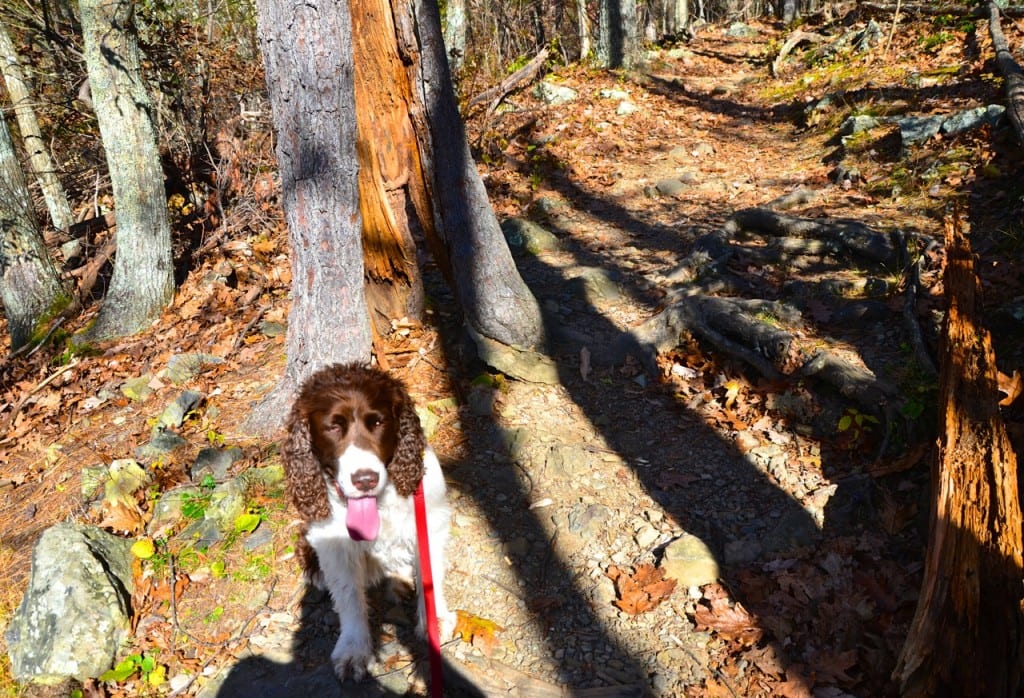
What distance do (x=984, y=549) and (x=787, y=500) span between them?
1.28 m

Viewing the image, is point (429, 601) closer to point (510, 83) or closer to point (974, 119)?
point (974, 119)

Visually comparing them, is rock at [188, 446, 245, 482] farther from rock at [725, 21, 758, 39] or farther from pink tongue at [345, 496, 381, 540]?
rock at [725, 21, 758, 39]

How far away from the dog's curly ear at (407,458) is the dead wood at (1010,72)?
738cm

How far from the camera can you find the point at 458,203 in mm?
4996

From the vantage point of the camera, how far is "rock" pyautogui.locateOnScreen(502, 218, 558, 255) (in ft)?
25.6

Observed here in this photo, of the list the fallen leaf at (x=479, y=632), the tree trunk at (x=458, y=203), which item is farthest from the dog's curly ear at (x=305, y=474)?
the tree trunk at (x=458, y=203)

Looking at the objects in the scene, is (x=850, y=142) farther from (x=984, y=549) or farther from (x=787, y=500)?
(x=984, y=549)

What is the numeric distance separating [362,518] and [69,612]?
1.72 metres

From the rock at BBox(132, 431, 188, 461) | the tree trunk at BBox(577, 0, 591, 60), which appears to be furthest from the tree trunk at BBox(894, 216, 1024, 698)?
the tree trunk at BBox(577, 0, 591, 60)

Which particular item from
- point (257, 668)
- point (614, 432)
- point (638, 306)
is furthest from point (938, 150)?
point (257, 668)

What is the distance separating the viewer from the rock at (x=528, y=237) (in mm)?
7805

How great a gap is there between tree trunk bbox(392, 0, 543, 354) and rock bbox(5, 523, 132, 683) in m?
2.89

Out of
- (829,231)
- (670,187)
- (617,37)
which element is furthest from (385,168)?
(617,37)

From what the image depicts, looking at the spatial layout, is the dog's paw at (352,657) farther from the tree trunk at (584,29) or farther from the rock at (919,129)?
the tree trunk at (584,29)
